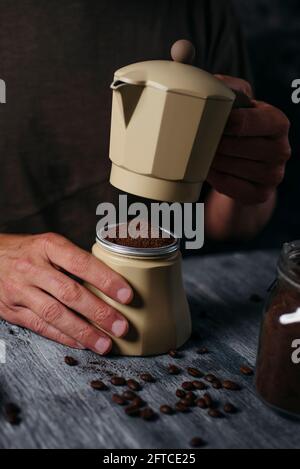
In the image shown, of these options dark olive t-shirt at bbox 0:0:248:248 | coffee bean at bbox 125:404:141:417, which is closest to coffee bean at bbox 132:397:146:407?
coffee bean at bbox 125:404:141:417

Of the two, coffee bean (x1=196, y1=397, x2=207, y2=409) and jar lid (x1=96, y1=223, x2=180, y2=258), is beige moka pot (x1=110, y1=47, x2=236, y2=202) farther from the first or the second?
coffee bean (x1=196, y1=397, x2=207, y2=409)

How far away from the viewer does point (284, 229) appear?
7.13 ft

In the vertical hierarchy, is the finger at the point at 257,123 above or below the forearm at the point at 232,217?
above

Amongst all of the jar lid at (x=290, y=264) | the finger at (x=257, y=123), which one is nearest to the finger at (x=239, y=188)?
the finger at (x=257, y=123)

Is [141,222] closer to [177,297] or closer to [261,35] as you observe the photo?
[177,297]

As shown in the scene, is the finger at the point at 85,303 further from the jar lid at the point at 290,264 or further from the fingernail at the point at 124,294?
the jar lid at the point at 290,264

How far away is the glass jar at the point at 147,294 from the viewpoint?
1.06m

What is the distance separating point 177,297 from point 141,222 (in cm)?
17

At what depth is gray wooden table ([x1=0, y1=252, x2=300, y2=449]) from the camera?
84 centimetres

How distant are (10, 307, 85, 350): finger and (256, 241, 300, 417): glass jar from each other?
33 cm

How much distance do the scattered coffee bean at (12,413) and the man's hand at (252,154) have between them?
556 mm

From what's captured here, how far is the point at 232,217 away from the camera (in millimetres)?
1760
